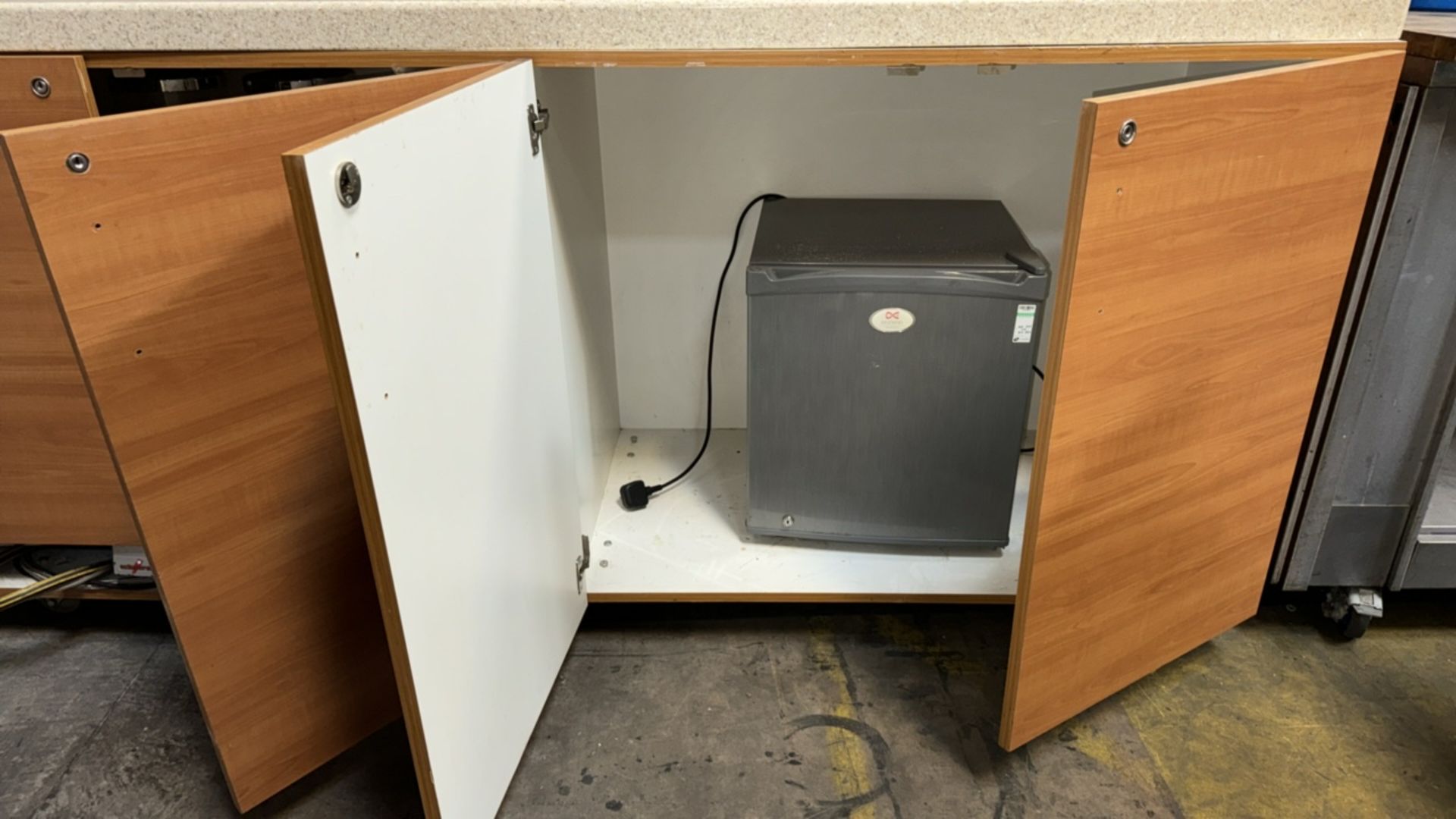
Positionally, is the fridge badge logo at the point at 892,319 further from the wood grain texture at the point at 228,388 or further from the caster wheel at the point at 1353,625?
the caster wheel at the point at 1353,625

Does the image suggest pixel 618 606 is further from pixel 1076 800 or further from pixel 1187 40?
pixel 1187 40

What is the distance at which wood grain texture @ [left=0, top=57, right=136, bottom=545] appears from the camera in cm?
96

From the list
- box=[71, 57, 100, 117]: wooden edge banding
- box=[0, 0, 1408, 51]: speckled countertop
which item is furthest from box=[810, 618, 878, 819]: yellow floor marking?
box=[71, 57, 100, 117]: wooden edge banding

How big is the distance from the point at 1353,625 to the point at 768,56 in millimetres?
1096

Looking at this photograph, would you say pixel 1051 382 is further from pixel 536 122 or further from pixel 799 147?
pixel 799 147

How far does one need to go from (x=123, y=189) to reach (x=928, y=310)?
2.83 ft

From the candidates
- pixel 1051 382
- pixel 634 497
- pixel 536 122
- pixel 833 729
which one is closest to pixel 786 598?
pixel 833 729

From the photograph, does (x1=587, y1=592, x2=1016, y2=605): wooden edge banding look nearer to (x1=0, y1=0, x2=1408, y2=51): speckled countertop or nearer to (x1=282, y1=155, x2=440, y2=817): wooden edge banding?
(x1=282, y1=155, x2=440, y2=817): wooden edge banding

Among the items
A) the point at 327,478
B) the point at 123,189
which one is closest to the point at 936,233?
the point at 327,478

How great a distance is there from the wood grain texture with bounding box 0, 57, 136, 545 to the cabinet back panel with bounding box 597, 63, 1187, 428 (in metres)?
0.74

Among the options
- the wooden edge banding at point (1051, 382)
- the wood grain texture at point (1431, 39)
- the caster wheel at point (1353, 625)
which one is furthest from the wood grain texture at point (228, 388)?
the caster wheel at point (1353, 625)

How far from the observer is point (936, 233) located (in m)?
1.30

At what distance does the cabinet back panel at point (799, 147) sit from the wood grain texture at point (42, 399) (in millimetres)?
740

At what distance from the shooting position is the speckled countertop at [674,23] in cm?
93
